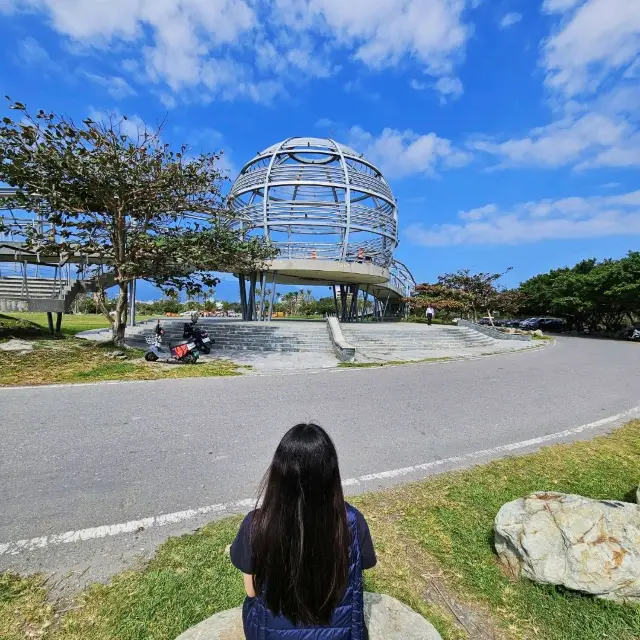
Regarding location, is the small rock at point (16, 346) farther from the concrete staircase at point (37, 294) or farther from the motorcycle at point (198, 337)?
the motorcycle at point (198, 337)

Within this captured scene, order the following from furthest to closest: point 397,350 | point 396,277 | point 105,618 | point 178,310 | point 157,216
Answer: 1. point 178,310
2. point 396,277
3. point 397,350
4. point 157,216
5. point 105,618

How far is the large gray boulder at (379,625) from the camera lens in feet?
6.15

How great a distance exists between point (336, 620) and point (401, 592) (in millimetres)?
1081

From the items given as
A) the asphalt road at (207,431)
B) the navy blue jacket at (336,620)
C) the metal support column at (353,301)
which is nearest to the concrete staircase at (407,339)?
the asphalt road at (207,431)

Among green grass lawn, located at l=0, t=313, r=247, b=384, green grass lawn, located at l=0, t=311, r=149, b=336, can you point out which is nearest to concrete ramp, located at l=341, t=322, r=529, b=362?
green grass lawn, located at l=0, t=313, r=247, b=384

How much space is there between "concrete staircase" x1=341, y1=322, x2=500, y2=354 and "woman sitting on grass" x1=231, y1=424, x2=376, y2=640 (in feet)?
41.8

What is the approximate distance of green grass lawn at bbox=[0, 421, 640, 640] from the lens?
207 cm

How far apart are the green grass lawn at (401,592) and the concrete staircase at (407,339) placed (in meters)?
11.2

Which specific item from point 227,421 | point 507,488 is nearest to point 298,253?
point 227,421

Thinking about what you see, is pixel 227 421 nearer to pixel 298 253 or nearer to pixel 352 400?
pixel 352 400

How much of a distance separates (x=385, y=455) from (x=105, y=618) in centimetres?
306

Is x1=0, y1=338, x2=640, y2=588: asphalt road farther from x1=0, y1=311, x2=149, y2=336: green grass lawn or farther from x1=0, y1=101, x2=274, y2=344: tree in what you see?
x1=0, y1=311, x2=149, y2=336: green grass lawn

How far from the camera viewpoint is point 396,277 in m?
32.9

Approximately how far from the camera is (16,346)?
32.3 feet
